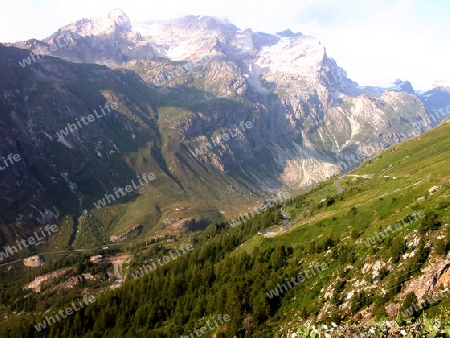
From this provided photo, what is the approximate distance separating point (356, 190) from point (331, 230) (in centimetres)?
5722

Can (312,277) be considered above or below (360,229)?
above

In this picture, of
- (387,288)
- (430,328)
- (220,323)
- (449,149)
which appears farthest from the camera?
(449,149)

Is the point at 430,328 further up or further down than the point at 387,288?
further up

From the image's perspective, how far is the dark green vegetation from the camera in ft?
160

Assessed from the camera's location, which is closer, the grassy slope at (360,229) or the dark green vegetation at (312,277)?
the dark green vegetation at (312,277)

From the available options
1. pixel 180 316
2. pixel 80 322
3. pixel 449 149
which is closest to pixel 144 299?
pixel 80 322

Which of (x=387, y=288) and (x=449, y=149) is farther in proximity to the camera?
(x=449, y=149)

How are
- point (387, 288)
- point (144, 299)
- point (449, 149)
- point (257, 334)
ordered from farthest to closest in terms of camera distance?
point (449, 149) → point (144, 299) → point (257, 334) → point (387, 288)

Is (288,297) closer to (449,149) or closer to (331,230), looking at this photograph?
(331,230)

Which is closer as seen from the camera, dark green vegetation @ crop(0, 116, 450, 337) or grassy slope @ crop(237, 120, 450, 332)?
dark green vegetation @ crop(0, 116, 450, 337)

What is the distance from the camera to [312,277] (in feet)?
230

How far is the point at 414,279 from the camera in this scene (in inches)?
1775

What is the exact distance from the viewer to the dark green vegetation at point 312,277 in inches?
1917

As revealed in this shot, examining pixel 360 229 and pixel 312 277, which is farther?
pixel 360 229
